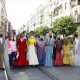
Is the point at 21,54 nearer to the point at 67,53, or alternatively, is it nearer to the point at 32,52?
the point at 32,52

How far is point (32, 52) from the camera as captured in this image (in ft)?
58.4

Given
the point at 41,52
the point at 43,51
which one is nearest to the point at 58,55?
the point at 43,51

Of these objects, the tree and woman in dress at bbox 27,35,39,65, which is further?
the tree

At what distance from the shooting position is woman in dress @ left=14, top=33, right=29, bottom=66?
674 inches

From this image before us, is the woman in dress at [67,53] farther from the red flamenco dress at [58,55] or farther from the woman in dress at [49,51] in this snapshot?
the woman in dress at [49,51]

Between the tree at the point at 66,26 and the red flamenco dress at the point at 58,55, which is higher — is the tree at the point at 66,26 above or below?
above

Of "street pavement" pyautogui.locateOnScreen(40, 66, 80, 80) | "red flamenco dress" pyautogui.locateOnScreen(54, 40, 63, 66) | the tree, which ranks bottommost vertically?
"street pavement" pyautogui.locateOnScreen(40, 66, 80, 80)

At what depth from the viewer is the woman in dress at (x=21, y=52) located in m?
17.1

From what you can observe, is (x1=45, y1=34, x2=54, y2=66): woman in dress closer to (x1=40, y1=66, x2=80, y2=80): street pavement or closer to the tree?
(x1=40, y1=66, x2=80, y2=80): street pavement

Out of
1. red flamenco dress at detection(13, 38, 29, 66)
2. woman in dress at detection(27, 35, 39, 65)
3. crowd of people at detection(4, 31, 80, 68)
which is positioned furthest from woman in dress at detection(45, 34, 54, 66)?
red flamenco dress at detection(13, 38, 29, 66)

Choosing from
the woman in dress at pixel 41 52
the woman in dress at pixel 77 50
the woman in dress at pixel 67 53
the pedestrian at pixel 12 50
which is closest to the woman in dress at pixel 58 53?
A: the woman in dress at pixel 67 53

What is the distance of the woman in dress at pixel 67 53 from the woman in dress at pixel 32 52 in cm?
175

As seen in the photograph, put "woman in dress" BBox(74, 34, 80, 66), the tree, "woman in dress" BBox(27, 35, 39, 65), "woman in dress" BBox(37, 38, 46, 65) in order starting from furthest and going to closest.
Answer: the tree
"woman in dress" BBox(74, 34, 80, 66)
"woman in dress" BBox(37, 38, 46, 65)
"woman in dress" BBox(27, 35, 39, 65)

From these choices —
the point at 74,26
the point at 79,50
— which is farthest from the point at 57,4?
the point at 79,50
